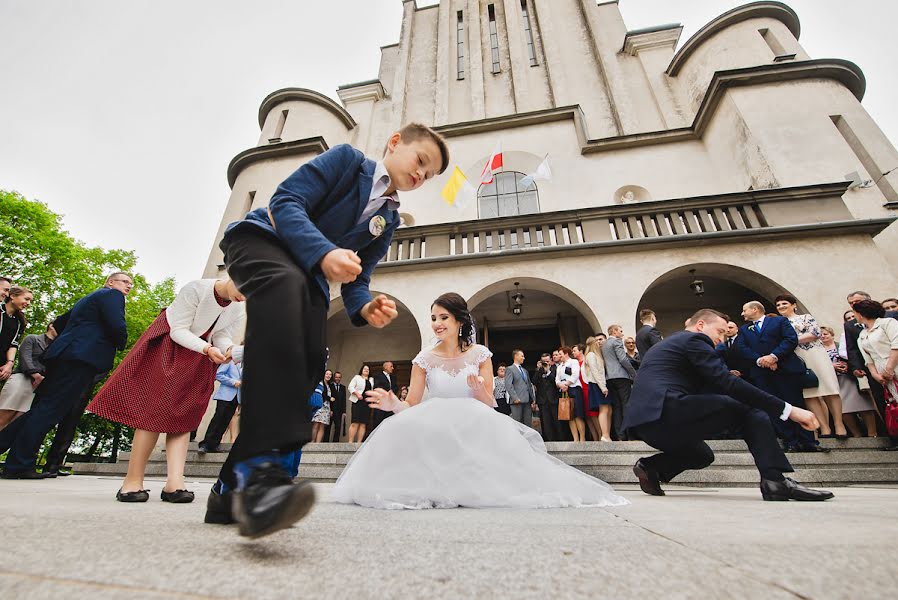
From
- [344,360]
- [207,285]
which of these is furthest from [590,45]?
[207,285]

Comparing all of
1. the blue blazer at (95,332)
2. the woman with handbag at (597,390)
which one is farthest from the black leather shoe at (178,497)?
the woman with handbag at (597,390)

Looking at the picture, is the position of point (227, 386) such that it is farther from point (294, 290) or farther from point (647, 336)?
point (647, 336)

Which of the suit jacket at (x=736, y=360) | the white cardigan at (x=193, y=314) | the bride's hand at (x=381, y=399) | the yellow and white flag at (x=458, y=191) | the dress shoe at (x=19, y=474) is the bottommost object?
the dress shoe at (x=19, y=474)

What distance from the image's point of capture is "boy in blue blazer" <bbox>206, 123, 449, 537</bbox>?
3.63 feet

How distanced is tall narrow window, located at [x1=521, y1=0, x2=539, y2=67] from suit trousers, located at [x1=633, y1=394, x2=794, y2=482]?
61.5ft

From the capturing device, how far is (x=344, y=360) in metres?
13.2

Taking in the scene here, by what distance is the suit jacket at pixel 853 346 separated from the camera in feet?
19.2

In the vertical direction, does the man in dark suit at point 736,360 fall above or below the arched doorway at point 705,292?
below

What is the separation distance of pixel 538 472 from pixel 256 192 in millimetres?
14539

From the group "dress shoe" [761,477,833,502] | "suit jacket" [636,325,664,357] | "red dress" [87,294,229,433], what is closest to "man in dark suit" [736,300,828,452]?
"suit jacket" [636,325,664,357]

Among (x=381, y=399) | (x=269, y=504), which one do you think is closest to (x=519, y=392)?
(x=381, y=399)

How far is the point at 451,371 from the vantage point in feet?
11.7

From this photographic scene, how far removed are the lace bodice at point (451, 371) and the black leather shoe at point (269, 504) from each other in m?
2.47

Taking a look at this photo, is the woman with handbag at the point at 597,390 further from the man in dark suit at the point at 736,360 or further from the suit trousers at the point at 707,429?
the suit trousers at the point at 707,429
